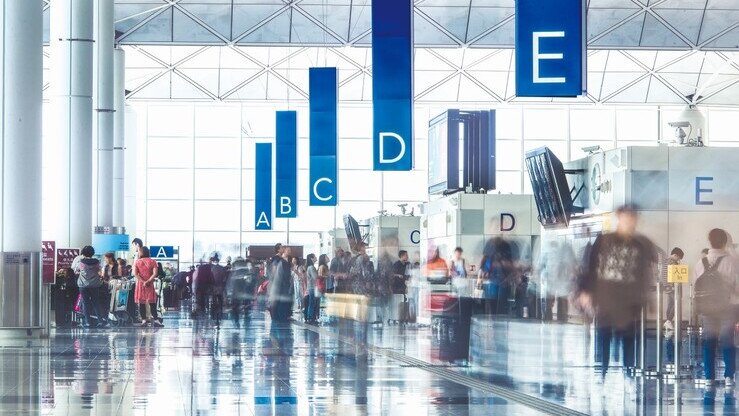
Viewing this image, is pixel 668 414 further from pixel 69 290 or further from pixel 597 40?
pixel 597 40

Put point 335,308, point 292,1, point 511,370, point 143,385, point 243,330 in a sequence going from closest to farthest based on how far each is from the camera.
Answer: point 143,385 → point 511,370 → point 335,308 → point 243,330 → point 292,1

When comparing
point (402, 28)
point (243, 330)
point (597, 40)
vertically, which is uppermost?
point (597, 40)

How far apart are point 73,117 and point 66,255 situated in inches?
130

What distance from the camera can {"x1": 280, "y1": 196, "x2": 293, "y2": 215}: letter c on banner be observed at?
37.1m

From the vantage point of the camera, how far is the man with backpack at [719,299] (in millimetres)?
13758

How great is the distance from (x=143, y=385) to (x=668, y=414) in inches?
197

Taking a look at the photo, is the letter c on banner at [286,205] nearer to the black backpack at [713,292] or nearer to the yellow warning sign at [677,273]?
the yellow warning sign at [677,273]

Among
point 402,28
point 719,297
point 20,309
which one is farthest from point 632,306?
point 20,309

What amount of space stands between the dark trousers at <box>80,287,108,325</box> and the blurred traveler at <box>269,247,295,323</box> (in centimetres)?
384

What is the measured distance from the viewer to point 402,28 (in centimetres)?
2241

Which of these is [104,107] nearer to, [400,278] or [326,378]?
[400,278]

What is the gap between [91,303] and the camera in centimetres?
2833

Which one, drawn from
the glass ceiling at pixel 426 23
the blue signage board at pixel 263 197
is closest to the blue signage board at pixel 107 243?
the blue signage board at pixel 263 197

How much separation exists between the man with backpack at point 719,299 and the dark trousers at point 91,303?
16557 millimetres
